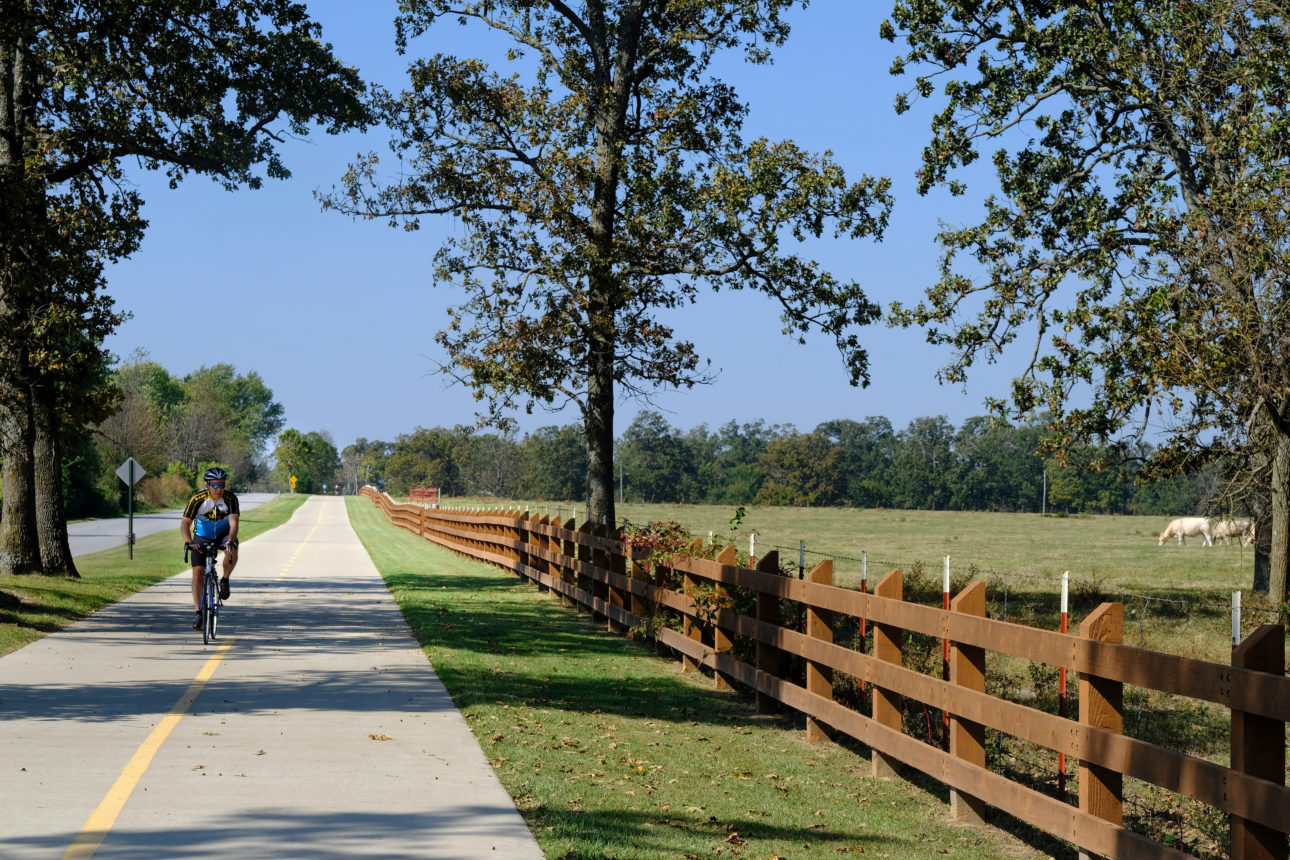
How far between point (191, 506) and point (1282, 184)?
45.5 feet

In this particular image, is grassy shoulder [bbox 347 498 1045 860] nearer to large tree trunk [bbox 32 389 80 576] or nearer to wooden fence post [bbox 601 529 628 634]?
wooden fence post [bbox 601 529 628 634]

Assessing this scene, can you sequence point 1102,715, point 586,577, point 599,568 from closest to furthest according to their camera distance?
point 1102,715
point 599,568
point 586,577

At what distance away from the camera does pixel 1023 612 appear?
19.3 meters

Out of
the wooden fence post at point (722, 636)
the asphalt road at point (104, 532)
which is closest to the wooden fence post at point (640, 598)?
the wooden fence post at point (722, 636)

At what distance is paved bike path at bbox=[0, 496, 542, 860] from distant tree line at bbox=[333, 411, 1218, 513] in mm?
116390

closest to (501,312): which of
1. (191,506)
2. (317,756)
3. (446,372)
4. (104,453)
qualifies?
(446,372)

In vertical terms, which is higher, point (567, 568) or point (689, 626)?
point (567, 568)

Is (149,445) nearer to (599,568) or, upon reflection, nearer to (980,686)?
(599,568)

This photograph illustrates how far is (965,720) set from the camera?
24.3 ft

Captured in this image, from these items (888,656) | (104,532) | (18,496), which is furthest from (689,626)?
(104,532)

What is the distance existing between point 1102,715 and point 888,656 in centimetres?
252

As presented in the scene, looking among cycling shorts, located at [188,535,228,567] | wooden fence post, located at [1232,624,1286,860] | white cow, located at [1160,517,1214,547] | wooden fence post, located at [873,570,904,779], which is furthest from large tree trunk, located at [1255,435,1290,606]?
white cow, located at [1160,517,1214,547]

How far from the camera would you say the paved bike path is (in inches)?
261

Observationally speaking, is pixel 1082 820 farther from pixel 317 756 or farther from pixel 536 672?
pixel 536 672
